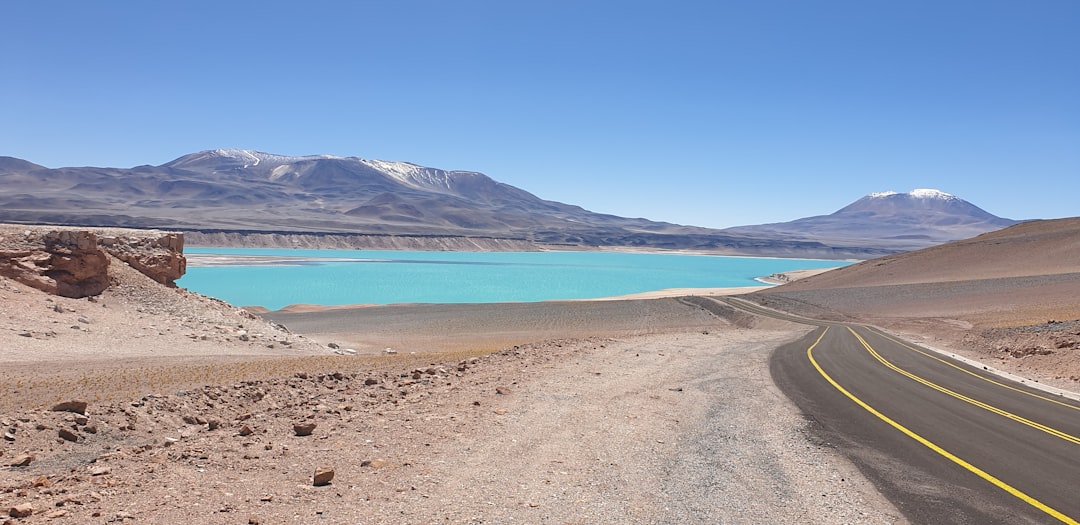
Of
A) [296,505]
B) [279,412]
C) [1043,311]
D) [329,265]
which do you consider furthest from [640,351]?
[329,265]

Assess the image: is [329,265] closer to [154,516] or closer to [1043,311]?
[1043,311]

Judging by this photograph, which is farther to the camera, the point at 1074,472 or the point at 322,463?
the point at 1074,472

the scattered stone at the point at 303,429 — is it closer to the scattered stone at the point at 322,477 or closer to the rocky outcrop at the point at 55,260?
the scattered stone at the point at 322,477

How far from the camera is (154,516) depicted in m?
5.67

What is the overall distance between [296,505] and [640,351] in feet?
51.9

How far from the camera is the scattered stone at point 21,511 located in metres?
5.39

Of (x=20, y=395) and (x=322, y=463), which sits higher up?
(x=322, y=463)

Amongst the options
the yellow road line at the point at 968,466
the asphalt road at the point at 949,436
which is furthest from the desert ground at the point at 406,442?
the yellow road line at the point at 968,466

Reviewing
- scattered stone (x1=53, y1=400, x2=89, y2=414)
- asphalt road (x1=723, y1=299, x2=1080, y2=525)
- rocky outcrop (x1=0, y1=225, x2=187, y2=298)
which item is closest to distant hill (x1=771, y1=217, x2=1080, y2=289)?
asphalt road (x1=723, y1=299, x2=1080, y2=525)

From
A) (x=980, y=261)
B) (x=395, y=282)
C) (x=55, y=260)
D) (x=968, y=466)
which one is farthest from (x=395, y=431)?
(x=395, y=282)

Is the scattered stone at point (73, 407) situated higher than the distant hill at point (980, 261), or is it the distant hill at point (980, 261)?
the distant hill at point (980, 261)

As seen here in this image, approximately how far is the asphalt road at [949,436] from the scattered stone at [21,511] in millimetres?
7766

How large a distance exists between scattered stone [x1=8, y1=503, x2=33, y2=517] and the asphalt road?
777cm

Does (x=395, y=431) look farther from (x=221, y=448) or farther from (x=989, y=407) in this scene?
(x=989, y=407)
